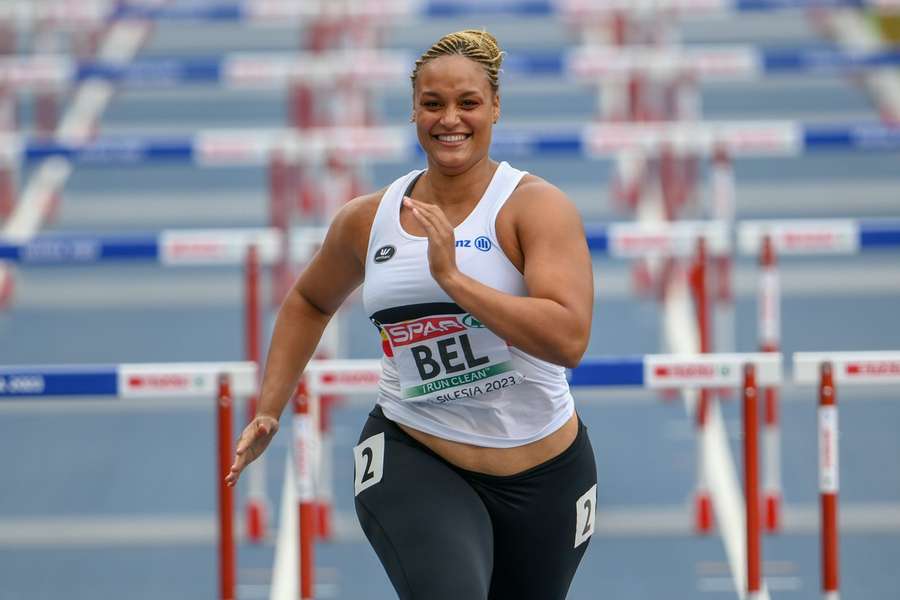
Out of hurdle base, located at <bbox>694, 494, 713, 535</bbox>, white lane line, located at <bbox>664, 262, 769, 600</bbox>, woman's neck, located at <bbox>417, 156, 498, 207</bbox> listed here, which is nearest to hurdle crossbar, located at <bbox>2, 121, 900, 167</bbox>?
white lane line, located at <bbox>664, 262, 769, 600</bbox>

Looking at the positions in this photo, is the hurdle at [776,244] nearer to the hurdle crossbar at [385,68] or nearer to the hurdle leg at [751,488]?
the hurdle leg at [751,488]

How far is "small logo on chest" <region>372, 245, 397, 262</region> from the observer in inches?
135

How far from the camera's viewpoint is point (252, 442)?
3.58 metres

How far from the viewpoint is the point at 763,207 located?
10.7m

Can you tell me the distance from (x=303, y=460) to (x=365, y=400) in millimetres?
3414

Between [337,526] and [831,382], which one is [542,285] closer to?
[831,382]

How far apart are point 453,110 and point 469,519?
2.60 feet

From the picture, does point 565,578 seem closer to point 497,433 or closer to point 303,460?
point 497,433

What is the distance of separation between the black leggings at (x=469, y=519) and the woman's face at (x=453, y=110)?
1.90 ft

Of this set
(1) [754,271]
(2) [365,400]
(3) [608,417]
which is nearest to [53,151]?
(2) [365,400]

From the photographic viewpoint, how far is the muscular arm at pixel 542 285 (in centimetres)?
316

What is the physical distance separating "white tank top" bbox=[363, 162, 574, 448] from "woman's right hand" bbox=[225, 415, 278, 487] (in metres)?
0.32

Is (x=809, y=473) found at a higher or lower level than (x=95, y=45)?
lower

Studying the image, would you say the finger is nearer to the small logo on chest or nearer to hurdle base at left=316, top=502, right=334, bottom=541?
the small logo on chest
